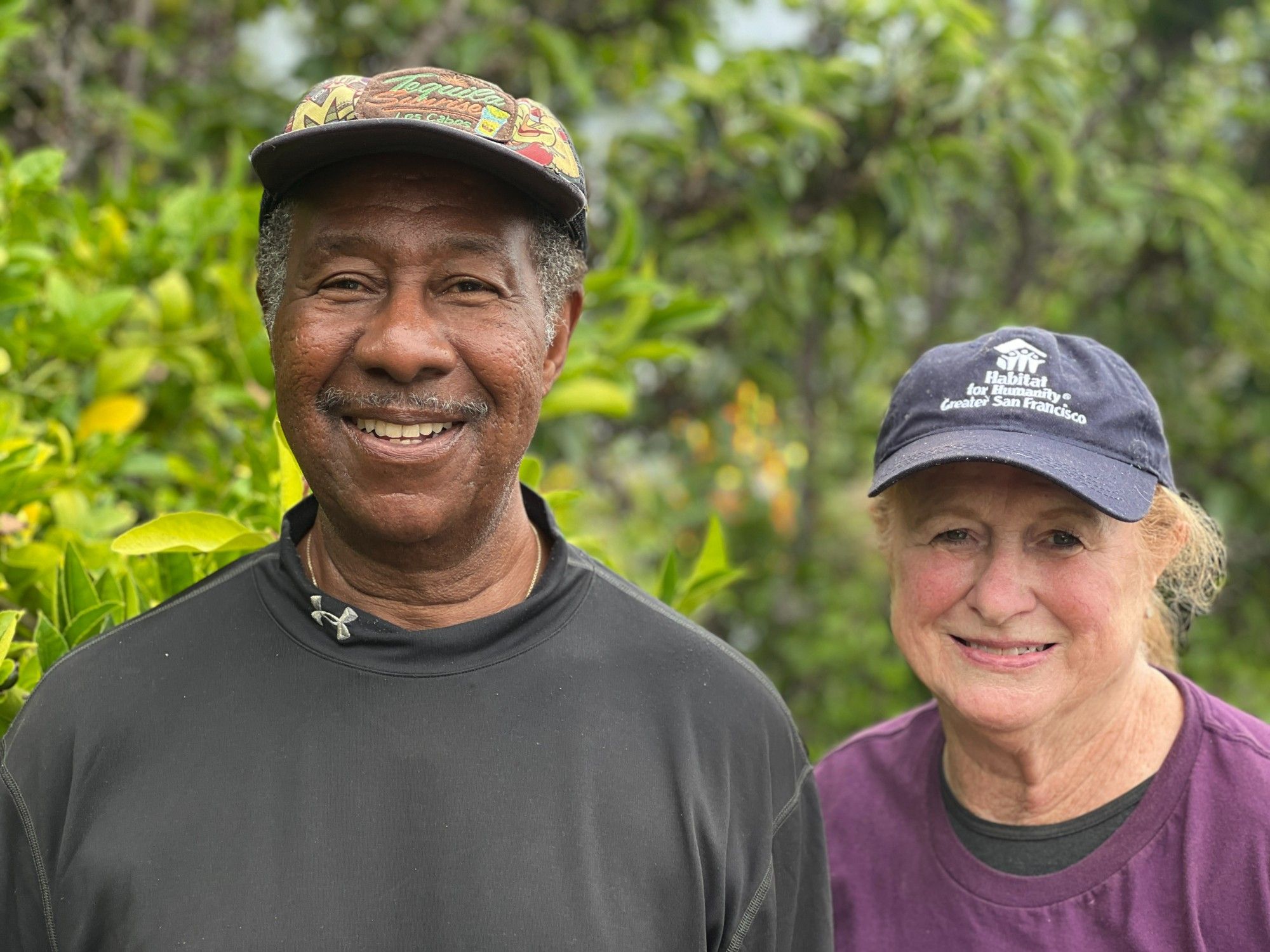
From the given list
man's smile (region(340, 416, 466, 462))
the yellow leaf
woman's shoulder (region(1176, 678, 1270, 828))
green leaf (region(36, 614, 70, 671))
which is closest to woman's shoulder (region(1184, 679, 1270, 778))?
woman's shoulder (region(1176, 678, 1270, 828))

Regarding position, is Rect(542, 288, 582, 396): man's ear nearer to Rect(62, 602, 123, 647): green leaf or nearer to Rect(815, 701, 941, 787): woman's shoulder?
Rect(62, 602, 123, 647): green leaf

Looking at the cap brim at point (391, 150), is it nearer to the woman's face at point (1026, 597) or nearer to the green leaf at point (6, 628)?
the green leaf at point (6, 628)

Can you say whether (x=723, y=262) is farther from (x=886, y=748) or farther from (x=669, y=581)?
(x=886, y=748)

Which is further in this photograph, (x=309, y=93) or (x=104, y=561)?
(x=104, y=561)

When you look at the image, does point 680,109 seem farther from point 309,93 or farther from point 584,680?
point 584,680

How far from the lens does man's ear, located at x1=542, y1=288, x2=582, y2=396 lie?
71.7 inches

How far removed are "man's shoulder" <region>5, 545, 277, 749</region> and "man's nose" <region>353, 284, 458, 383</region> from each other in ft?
1.15

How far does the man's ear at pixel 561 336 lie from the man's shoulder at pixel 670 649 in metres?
0.25

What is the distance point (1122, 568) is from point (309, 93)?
1297mm

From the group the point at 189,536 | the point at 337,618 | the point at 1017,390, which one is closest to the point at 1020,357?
the point at 1017,390

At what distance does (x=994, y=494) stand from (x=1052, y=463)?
4.7 inches

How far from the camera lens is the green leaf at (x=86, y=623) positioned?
1.86 meters

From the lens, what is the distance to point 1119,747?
2.03 metres

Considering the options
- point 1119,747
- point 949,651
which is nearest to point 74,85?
point 949,651
